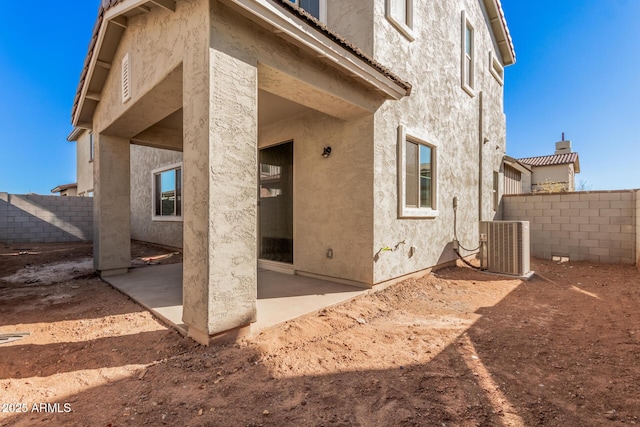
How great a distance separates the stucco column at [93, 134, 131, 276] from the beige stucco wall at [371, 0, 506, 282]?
510 cm

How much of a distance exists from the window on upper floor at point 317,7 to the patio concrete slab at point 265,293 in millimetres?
5055

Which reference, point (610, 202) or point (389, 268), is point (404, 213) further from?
point (610, 202)

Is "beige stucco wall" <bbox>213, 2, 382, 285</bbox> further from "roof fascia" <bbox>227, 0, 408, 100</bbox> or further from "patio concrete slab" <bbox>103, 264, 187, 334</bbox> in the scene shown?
"patio concrete slab" <bbox>103, 264, 187, 334</bbox>

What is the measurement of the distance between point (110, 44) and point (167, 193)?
578 centimetres

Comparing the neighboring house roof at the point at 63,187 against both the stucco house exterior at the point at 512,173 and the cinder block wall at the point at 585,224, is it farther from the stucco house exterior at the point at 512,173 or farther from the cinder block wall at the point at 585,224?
the cinder block wall at the point at 585,224

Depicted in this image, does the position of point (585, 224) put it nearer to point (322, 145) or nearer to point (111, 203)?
point (322, 145)

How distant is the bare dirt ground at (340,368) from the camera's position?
6.30 ft

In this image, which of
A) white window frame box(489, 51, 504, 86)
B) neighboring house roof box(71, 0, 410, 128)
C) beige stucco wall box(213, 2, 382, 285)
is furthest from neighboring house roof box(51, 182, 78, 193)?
white window frame box(489, 51, 504, 86)

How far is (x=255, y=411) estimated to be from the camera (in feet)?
6.38

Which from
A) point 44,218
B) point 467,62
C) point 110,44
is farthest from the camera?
point 44,218

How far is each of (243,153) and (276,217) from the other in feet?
11.2

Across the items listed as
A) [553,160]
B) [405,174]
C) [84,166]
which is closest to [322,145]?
[405,174]

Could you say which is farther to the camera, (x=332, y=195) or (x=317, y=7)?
(x=317, y=7)

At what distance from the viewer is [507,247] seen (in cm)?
626
